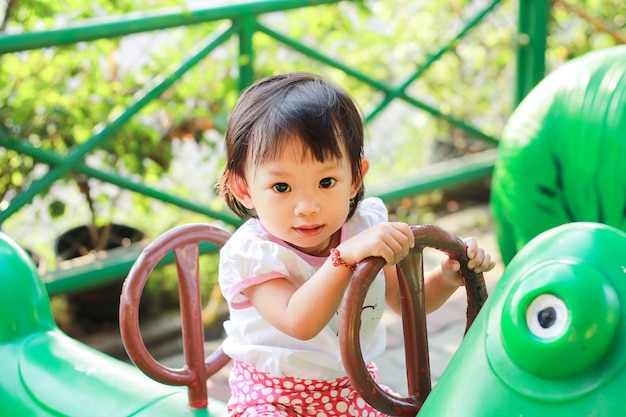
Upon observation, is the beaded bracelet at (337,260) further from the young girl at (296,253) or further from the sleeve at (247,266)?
the sleeve at (247,266)

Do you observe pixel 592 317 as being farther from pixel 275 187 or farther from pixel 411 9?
pixel 411 9

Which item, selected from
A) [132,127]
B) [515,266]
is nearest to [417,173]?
[132,127]

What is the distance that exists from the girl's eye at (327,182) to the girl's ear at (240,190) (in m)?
0.15

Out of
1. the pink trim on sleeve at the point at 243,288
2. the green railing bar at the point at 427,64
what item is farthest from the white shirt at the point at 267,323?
the green railing bar at the point at 427,64

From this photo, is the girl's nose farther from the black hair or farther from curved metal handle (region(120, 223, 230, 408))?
curved metal handle (region(120, 223, 230, 408))

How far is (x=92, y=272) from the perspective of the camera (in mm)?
3127

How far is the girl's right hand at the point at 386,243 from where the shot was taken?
1261 millimetres

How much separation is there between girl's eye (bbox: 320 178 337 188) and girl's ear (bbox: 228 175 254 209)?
15cm

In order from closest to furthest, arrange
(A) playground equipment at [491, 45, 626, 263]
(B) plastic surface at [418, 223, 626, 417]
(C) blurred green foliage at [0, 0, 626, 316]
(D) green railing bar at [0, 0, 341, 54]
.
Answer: (B) plastic surface at [418, 223, 626, 417], (A) playground equipment at [491, 45, 626, 263], (D) green railing bar at [0, 0, 341, 54], (C) blurred green foliage at [0, 0, 626, 316]

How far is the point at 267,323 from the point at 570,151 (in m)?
1.30

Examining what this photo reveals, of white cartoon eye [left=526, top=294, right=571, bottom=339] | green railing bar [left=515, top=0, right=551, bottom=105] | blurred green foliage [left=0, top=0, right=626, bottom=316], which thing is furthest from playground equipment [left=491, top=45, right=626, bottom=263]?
green railing bar [left=515, top=0, right=551, bottom=105]

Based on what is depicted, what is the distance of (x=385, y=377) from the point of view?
2.73 m

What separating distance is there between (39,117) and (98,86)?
0.78 feet

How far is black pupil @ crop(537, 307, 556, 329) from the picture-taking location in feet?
3.59
